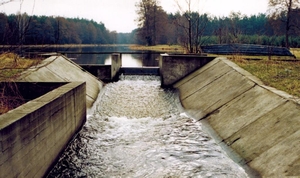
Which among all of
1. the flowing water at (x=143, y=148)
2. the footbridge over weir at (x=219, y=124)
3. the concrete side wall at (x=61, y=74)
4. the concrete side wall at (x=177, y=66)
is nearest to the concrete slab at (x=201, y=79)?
the footbridge over weir at (x=219, y=124)

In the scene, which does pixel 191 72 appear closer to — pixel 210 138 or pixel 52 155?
pixel 210 138

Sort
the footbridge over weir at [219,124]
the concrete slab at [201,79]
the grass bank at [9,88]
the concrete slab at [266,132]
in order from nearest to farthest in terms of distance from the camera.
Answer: the footbridge over weir at [219,124] < the concrete slab at [266,132] < the grass bank at [9,88] < the concrete slab at [201,79]

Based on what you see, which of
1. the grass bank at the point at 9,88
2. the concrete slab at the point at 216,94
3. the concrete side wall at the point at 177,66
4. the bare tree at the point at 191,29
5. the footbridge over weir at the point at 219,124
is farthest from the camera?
the bare tree at the point at 191,29

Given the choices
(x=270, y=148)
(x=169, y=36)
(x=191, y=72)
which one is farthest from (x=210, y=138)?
(x=169, y=36)

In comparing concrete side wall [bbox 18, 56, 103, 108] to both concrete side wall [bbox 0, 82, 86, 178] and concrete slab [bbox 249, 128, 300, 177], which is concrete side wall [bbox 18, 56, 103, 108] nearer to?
concrete side wall [bbox 0, 82, 86, 178]

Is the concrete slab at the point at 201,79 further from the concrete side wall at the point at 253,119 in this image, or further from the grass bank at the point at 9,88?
the grass bank at the point at 9,88

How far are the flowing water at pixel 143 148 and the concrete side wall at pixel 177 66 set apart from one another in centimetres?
494

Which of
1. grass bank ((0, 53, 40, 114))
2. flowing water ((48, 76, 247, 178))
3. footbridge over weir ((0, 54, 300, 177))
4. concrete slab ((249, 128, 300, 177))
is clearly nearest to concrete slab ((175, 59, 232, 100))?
footbridge over weir ((0, 54, 300, 177))

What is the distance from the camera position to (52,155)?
5.77 m

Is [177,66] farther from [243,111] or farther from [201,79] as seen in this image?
[243,111]

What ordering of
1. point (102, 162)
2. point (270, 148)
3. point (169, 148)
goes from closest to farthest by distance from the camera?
point (270, 148)
point (102, 162)
point (169, 148)

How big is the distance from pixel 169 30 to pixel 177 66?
65406mm

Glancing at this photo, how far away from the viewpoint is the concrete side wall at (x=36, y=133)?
401 centimetres

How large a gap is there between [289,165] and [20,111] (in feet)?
15.6
